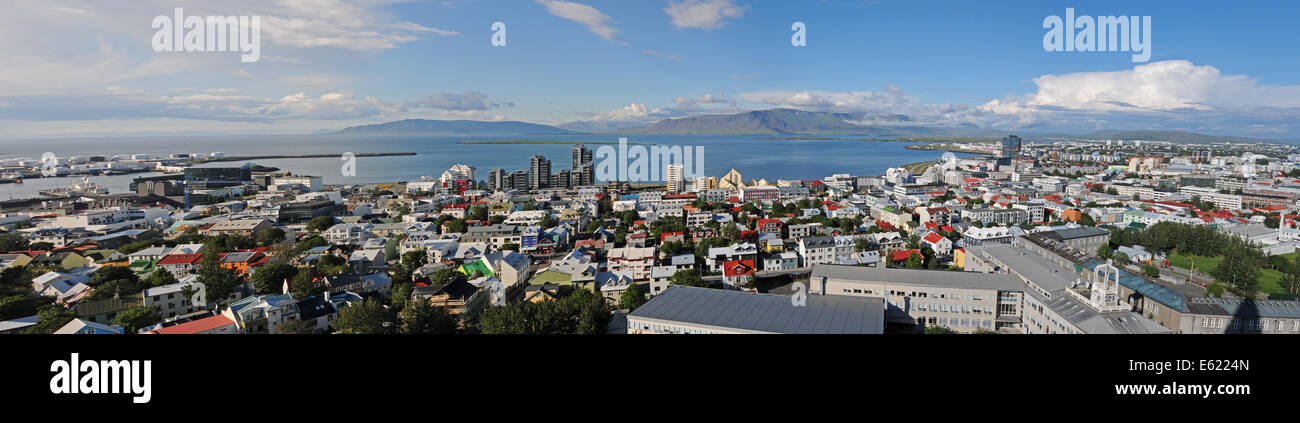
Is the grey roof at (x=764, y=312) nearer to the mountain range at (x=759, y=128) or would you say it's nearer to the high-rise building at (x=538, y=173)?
the high-rise building at (x=538, y=173)

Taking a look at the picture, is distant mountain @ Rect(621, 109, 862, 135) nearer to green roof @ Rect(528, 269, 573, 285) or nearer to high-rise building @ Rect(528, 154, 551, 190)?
high-rise building @ Rect(528, 154, 551, 190)

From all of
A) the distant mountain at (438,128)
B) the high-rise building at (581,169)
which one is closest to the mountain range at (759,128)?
the distant mountain at (438,128)

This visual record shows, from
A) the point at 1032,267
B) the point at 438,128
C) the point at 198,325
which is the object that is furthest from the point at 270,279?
the point at 438,128

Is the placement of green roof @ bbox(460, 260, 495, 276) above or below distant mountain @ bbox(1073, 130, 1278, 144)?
below

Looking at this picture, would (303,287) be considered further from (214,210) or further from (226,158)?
(226,158)

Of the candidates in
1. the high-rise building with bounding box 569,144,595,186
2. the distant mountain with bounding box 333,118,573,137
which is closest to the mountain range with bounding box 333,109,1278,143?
the distant mountain with bounding box 333,118,573,137

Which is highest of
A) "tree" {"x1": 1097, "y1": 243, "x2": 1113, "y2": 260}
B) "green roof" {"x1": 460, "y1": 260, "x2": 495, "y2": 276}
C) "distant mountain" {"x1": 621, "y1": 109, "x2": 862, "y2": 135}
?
"distant mountain" {"x1": 621, "y1": 109, "x2": 862, "y2": 135}
